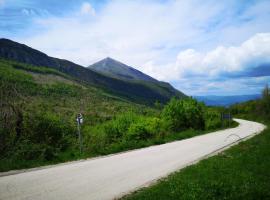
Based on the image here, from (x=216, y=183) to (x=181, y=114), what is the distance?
111ft

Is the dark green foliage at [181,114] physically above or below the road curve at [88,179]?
above

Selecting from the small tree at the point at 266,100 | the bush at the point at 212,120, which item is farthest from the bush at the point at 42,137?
the small tree at the point at 266,100

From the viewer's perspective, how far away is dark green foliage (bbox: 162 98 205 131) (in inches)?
1704

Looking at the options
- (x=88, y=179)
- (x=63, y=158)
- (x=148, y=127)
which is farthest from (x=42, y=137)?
(x=148, y=127)

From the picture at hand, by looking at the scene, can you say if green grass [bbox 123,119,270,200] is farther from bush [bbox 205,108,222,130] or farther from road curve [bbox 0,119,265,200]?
bush [bbox 205,108,222,130]

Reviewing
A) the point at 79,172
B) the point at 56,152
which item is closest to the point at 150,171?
the point at 79,172

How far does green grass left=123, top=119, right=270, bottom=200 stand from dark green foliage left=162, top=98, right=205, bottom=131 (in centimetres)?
2849

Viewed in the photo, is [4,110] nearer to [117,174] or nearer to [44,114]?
[44,114]

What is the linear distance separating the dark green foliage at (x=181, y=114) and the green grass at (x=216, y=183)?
93.5 ft

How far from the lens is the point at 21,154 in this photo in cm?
1495

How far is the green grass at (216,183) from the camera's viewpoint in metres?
8.87

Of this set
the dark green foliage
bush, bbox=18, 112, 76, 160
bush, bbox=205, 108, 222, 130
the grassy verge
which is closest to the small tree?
bush, bbox=205, 108, 222, 130

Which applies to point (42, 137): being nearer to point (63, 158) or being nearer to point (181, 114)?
point (63, 158)

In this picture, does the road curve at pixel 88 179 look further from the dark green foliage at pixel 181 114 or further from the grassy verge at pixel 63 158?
the dark green foliage at pixel 181 114
